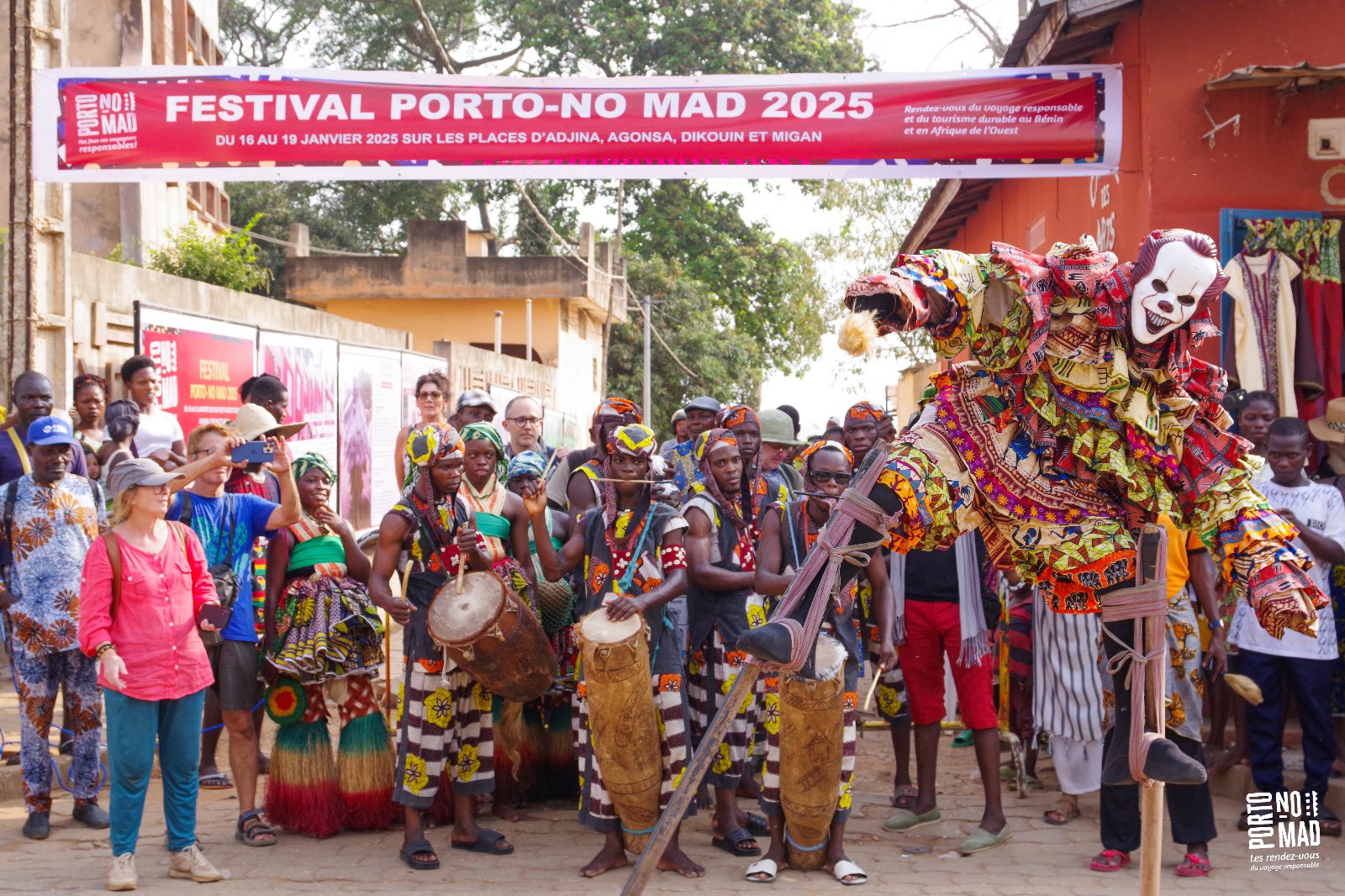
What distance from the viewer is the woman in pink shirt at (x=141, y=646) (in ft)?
17.9

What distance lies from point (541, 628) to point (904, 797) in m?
2.21

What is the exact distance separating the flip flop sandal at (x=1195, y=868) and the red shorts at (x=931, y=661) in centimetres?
101

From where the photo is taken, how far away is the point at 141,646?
5516 mm

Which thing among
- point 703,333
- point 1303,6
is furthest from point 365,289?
point 1303,6

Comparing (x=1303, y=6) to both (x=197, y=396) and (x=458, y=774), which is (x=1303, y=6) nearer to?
(x=458, y=774)

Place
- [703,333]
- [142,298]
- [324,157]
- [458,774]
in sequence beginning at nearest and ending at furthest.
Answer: [458,774]
[324,157]
[142,298]
[703,333]

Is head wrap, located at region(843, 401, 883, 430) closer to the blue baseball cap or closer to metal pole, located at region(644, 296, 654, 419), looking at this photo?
the blue baseball cap

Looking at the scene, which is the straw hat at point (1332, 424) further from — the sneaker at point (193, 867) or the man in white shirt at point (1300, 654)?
the sneaker at point (193, 867)

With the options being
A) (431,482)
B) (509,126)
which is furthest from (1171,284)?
(509,126)

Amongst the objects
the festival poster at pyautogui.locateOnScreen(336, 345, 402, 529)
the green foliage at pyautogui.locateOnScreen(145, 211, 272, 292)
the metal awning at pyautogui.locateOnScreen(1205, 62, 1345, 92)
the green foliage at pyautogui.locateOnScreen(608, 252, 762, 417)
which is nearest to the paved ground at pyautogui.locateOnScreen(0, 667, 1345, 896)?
the metal awning at pyautogui.locateOnScreen(1205, 62, 1345, 92)

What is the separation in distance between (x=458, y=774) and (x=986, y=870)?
2473 millimetres

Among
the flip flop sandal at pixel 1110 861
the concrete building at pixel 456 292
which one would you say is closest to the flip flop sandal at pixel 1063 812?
the flip flop sandal at pixel 1110 861

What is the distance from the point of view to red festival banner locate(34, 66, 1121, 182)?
863 centimetres

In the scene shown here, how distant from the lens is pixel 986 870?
236 inches
